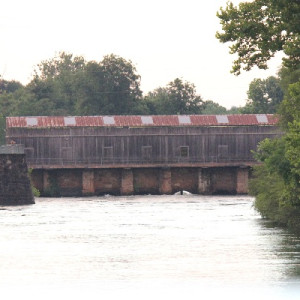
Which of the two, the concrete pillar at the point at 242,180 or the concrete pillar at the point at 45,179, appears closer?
the concrete pillar at the point at 45,179

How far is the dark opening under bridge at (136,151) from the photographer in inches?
4097

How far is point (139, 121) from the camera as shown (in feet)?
351

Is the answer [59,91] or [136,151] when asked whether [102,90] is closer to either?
[59,91]

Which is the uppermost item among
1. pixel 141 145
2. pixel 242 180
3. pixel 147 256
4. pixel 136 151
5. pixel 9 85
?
pixel 9 85

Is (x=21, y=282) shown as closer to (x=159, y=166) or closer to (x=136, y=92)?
(x=159, y=166)

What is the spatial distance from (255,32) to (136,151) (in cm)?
6722

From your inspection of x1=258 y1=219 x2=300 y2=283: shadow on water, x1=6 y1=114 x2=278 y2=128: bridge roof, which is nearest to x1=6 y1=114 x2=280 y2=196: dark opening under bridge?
x1=6 y1=114 x2=278 y2=128: bridge roof

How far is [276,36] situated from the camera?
127 feet

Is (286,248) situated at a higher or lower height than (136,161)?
lower

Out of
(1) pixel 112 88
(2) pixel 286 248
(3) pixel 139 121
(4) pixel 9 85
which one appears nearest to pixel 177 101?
(1) pixel 112 88

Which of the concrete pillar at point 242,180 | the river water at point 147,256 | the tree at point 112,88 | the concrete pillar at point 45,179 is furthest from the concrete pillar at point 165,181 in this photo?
the river water at point 147,256

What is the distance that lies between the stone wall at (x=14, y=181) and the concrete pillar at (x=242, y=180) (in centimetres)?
2600

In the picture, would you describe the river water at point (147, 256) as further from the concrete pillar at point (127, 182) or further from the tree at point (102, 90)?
the tree at point (102, 90)

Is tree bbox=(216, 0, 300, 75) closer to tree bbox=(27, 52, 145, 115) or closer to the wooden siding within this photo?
the wooden siding
